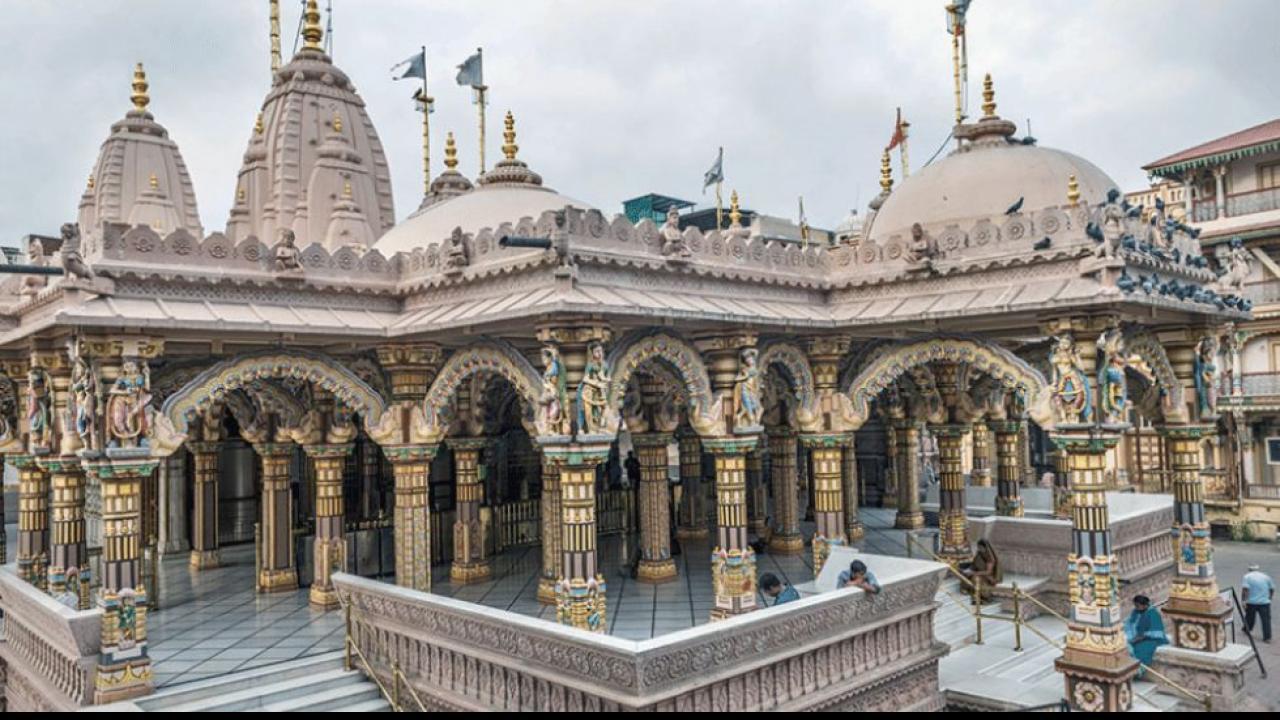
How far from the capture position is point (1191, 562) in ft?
45.0

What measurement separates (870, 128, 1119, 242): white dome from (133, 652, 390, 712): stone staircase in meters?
9.59

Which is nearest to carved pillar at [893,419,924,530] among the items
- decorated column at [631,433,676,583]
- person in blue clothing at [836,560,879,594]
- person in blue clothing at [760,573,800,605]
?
decorated column at [631,433,676,583]

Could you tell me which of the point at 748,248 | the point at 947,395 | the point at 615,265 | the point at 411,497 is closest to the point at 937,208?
the point at 748,248

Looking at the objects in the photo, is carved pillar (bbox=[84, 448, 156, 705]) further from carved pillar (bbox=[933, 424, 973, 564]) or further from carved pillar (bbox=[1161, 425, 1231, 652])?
carved pillar (bbox=[1161, 425, 1231, 652])

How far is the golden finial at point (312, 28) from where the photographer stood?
74.0ft

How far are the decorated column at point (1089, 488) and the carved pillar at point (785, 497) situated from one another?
676 centimetres

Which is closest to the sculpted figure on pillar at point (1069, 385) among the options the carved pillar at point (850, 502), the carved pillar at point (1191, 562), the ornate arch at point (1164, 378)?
the ornate arch at point (1164, 378)

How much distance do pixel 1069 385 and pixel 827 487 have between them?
4.18 meters

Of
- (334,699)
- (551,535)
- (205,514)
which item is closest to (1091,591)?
(551,535)

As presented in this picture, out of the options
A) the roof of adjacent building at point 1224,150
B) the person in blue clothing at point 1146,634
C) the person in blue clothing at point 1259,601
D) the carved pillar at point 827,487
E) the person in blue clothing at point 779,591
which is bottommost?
the person in blue clothing at point 1259,601

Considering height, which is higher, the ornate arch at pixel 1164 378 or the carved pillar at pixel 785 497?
the ornate arch at pixel 1164 378

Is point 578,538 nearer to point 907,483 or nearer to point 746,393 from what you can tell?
point 746,393

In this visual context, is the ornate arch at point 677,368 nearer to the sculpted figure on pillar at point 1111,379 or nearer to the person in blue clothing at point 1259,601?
the sculpted figure on pillar at point 1111,379

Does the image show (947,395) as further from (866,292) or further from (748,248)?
(748,248)
